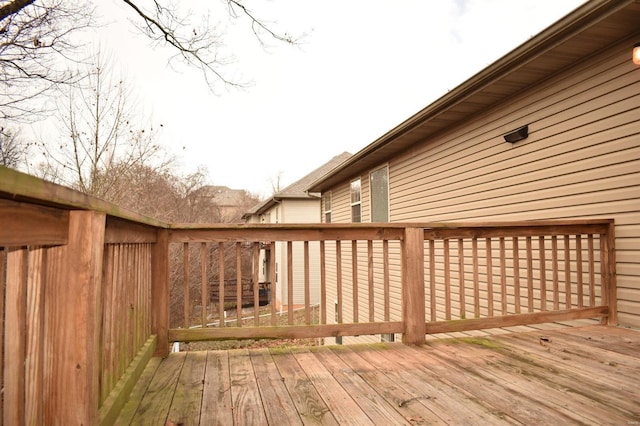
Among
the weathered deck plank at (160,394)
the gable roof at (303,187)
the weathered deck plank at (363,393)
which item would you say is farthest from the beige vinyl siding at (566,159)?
the gable roof at (303,187)

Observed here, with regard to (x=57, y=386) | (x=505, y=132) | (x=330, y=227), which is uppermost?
(x=505, y=132)

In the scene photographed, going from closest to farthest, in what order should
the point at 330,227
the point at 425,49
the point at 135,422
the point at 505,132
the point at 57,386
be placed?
the point at 57,386
the point at 135,422
the point at 330,227
the point at 505,132
the point at 425,49

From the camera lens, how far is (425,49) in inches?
548

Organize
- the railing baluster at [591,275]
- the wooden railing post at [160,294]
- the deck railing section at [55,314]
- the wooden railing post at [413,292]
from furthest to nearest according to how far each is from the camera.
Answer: the railing baluster at [591,275] → the wooden railing post at [413,292] → the wooden railing post at [160,294] → the deck railing section at [55,314]

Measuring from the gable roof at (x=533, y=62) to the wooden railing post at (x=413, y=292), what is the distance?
7.40 ft

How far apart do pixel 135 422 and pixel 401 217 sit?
6249 mm

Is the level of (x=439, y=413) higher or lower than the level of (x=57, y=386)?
lower

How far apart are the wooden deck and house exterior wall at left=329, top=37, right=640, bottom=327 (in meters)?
1.20

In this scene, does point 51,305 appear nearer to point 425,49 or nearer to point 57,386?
point 57,386

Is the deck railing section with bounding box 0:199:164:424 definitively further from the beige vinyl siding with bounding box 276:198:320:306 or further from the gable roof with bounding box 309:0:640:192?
the beige vinyl siding with bounding box 276:198:320:306

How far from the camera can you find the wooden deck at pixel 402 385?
172 centimetres

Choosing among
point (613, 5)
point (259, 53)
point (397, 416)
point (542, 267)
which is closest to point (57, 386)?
point (397, 416)

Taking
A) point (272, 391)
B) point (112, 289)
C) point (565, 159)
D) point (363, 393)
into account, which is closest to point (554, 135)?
point (565, 159)

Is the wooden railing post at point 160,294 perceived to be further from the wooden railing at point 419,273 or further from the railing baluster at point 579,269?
the railing baluster at point 579,269
